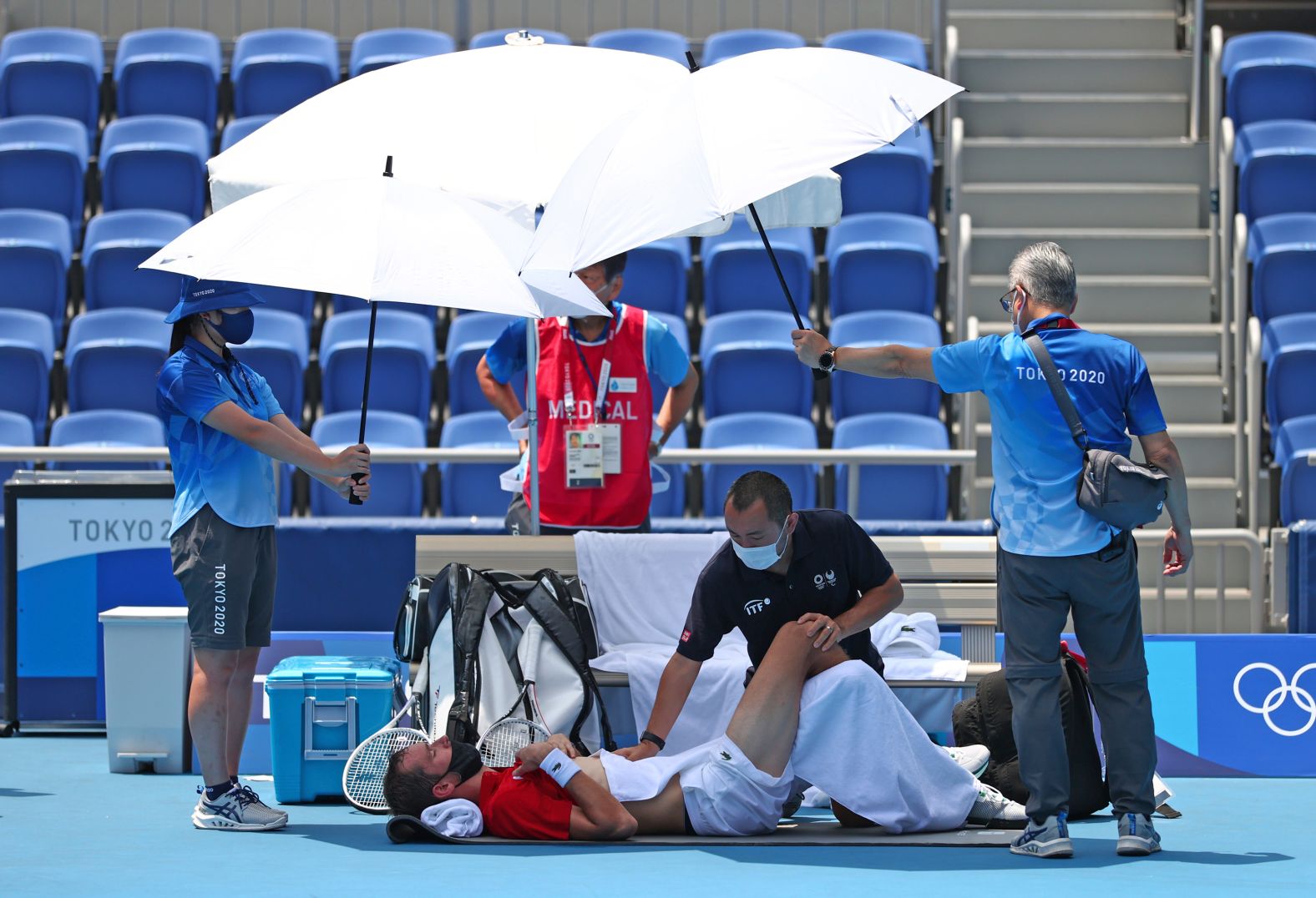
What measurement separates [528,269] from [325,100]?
5.40ft

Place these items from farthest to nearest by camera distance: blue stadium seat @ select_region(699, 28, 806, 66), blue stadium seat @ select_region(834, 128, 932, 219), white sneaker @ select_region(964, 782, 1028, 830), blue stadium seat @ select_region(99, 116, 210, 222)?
blue stadium seat @ select_region(699, 28, 806, 66), blue stadium seat @ select_region(99, 116, 210, 222), blue stadium seat @ select_region(834, 128, 932, 219), white sneaker @ select_region(964, 782, 1028, 830)

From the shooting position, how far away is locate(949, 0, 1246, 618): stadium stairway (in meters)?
10.7

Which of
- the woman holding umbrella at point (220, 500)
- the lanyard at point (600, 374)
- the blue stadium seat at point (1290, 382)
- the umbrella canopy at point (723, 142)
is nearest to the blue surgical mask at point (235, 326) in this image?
the woman holding umbrella at point (220, 500)

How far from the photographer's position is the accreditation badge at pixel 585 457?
700 centimetres

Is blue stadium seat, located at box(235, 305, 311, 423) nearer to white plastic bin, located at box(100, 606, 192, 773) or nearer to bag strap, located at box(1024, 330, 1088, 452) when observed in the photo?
white plastic bin, located at box(100, 606, 192, 773)

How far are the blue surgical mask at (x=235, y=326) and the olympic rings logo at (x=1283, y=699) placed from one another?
412 cm

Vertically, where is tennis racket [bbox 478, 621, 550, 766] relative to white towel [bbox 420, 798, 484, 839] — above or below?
above

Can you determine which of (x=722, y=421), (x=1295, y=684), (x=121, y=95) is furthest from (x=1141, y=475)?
(x=121, y=95)

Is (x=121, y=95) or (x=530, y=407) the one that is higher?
(x=121, y=95)

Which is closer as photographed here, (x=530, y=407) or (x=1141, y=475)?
(x=1141, y=475)

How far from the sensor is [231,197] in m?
6.88

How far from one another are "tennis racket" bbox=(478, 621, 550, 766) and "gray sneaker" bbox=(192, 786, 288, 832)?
70 centimetres

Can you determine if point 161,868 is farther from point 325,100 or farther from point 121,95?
point 121,95

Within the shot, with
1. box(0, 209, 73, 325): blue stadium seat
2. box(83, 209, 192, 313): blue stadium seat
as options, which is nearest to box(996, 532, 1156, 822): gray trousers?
Answer: box(83, 209, 192, 313): blue stadium seat
